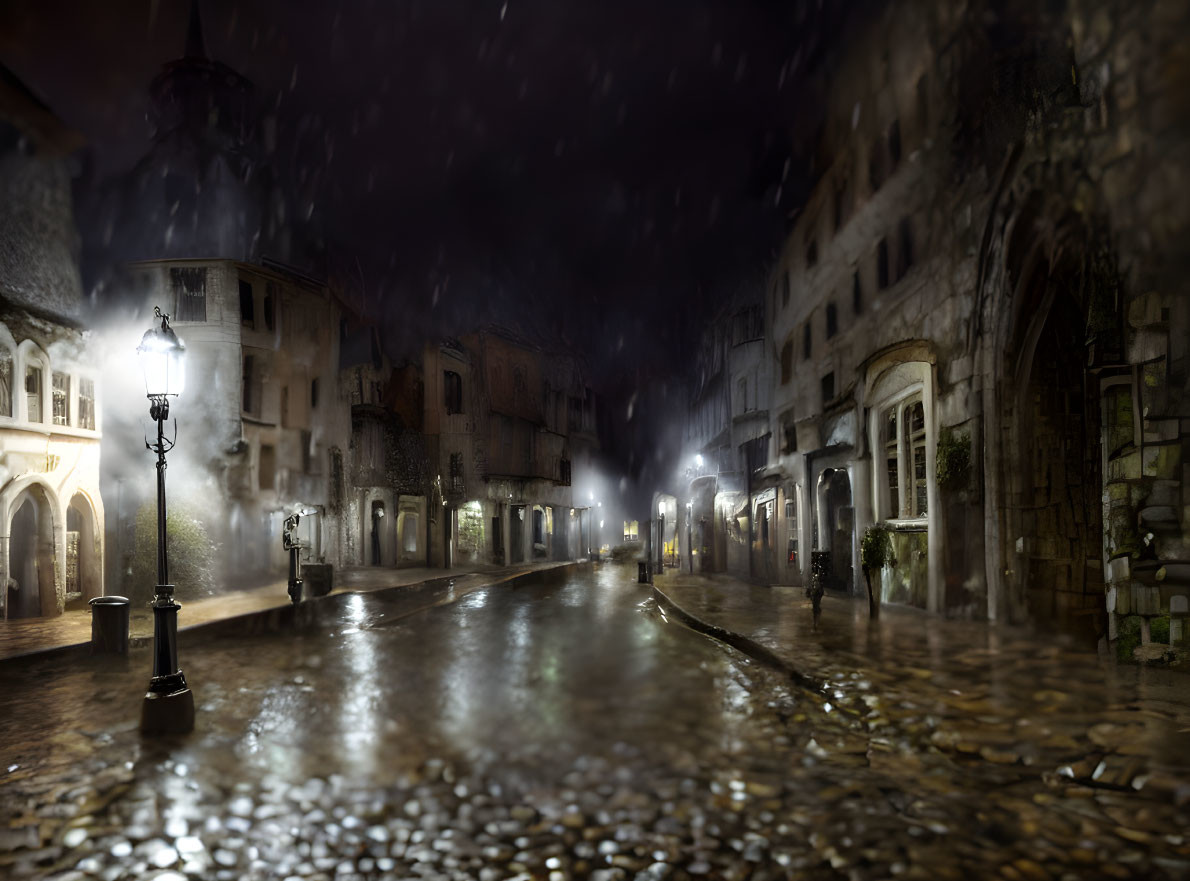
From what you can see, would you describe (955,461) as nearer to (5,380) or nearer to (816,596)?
(816,596)

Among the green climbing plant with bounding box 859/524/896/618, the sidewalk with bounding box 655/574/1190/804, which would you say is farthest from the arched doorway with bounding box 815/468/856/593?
the sidewalk with bounding box 655/574/1190/804

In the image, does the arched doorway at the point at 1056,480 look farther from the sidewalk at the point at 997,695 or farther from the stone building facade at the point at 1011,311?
the sidewalk at the point at 997,695

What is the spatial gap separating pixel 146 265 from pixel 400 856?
2376cm

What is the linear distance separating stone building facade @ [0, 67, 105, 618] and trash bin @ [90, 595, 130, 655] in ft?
20.5

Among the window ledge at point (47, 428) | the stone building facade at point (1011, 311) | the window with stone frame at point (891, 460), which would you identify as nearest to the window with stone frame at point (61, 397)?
the window ledge at point (47, 428)

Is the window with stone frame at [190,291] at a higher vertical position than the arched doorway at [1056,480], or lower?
higher

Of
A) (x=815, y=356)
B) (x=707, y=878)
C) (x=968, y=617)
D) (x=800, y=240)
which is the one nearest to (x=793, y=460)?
(x=815, y=356)

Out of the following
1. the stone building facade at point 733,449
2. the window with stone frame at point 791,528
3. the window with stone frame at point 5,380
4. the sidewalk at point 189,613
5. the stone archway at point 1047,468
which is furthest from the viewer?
the stone building facade at point 733,449

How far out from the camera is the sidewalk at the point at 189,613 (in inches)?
507

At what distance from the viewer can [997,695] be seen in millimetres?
6801

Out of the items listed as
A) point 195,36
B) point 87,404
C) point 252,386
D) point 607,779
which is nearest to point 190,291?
point 252,386

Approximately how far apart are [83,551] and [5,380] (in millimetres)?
4969

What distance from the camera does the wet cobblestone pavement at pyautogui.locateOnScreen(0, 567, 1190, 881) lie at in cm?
398

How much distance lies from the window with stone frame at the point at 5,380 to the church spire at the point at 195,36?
698 inches
